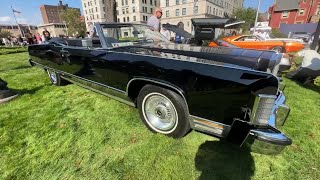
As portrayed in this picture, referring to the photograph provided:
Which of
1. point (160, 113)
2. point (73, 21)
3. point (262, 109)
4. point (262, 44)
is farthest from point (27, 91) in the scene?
point (73, 21)

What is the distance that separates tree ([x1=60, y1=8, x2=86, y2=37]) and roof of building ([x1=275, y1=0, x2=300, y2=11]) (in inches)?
2210

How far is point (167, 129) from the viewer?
258 cm

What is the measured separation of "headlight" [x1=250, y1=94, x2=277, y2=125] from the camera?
167cm

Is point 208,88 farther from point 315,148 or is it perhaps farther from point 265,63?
point 315,148

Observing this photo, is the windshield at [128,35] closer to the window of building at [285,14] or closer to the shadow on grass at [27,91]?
the shadow on grass at [27,91]

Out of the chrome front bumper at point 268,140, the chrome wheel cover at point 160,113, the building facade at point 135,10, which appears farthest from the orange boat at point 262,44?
the building facade at point 135,10

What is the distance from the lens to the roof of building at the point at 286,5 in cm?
4092

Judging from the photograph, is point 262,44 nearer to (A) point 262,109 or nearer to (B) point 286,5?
(A) point 262,109

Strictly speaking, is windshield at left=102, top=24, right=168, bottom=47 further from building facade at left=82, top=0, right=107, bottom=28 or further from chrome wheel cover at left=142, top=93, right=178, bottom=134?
building facade at left=82, top=0, right=107, bottom=28

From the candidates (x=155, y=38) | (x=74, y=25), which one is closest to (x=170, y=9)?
(x=74, y=25)

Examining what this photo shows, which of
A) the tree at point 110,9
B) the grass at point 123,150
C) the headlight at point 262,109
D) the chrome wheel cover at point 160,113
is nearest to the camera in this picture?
the headlight at point 262,109

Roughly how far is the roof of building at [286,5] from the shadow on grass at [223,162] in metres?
51.5

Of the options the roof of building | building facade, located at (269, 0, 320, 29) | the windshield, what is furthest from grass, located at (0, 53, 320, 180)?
the roof of building

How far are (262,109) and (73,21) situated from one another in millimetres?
71691
